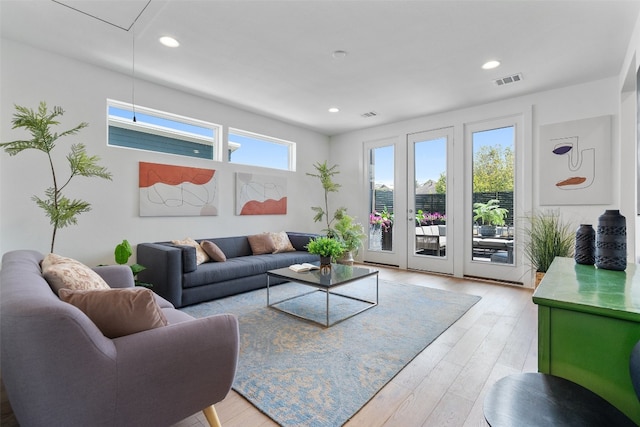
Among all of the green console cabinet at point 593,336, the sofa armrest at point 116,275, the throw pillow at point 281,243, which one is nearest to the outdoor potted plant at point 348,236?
the throw pillow at point 281,243

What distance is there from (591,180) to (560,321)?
152 inches

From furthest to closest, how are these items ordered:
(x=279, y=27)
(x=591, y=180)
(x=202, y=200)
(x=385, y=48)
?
1. (x=202, y=200)
2. (x=591, y=180)
3. (x=385, y=48)
4. (x=279, y=27)

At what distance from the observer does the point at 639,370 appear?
0.77 meters

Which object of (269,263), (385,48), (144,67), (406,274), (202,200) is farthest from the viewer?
(406,274)

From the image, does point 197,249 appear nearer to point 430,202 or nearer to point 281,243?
point 281,243

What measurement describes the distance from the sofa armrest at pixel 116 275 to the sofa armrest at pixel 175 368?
145cm

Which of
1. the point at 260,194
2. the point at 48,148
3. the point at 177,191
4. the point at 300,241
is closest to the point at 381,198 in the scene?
the point at 300,241

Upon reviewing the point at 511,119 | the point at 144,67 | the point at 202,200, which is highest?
the point at 144,67

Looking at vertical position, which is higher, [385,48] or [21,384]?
[385,48]

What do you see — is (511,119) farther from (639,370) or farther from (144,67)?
(144,67)

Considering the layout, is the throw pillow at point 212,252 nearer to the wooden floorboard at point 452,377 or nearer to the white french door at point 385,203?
the wooden floorboard at point 452,377

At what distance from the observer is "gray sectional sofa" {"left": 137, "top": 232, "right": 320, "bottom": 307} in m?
3.23

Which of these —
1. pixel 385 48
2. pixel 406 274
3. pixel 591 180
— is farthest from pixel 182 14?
pixel 591 180

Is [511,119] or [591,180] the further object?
[511,119]
